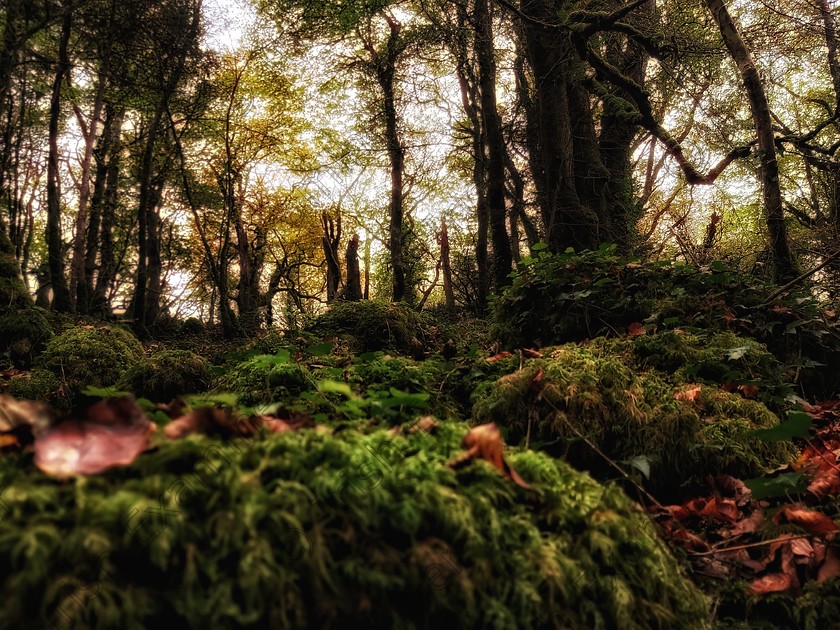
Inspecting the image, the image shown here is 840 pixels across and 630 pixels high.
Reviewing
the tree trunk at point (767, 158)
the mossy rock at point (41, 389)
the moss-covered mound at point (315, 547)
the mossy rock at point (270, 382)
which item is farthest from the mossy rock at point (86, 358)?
the tree trunk at point (767, 158)

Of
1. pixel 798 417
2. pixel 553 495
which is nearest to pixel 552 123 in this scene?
pixel 798 417

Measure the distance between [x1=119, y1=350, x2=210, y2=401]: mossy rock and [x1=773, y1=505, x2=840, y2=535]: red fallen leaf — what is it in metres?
3.84

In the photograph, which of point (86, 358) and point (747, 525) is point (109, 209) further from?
point (747, 525)

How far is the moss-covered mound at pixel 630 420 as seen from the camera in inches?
86.8

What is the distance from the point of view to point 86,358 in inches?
Answer: 201

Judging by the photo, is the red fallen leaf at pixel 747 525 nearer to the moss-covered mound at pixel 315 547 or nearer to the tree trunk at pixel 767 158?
the moss-covered mound at pixel 315 547

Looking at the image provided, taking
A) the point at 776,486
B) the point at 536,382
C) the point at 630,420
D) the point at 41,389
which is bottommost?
the point at 776,486

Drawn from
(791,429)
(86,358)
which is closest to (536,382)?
(791,429)

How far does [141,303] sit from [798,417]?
1223cm

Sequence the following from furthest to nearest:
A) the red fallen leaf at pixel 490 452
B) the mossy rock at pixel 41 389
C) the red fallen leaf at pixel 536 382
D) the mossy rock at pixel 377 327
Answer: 1. the mossy rock at pixel 377 327
2. the mossy rock at pixel 41 389
3. the red fallen leaf at pixel 536 382
4. the red fallen leaf at pixel 490 452

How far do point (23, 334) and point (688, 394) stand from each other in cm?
774

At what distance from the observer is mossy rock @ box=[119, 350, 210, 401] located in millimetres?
3717

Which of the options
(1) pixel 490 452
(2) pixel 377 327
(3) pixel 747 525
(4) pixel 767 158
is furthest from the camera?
(4) pixel 767 158

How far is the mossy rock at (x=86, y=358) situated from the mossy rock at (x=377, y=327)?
2.34 m
